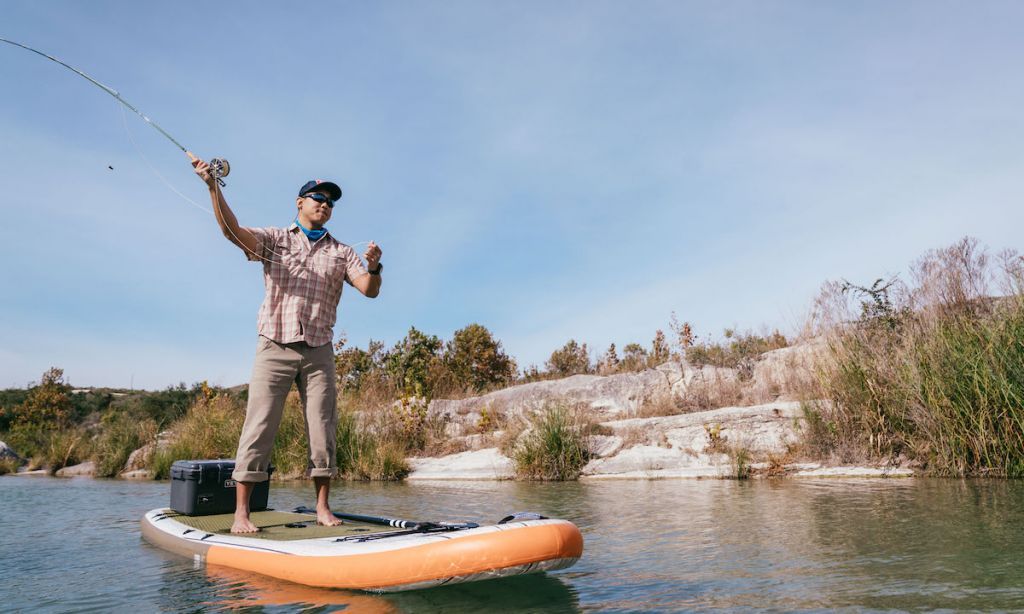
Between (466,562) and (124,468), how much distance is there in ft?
49.4

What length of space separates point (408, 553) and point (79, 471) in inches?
647

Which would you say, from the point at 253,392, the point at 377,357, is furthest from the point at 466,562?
the point at 377,357

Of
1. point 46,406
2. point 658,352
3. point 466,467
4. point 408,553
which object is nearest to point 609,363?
point 658,352

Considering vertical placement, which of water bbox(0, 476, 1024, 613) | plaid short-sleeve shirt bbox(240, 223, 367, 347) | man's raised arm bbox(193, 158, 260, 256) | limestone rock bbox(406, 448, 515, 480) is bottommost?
water bbox(0, 476, 1024, 613)

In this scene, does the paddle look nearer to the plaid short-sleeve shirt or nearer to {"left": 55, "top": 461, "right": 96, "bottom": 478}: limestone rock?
the plaid short-sleeve shirt

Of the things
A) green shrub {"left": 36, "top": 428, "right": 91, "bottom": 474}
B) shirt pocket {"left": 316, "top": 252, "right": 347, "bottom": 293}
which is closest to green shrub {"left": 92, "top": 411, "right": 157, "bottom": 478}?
green shrub {"left": 36, "top": 428, "right": 91, "bottom": 474}

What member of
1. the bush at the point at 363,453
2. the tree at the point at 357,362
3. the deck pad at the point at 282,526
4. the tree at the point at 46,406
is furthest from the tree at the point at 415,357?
the tree at the point at 46,406

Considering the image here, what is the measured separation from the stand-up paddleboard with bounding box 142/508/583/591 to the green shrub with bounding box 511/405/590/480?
644 cm

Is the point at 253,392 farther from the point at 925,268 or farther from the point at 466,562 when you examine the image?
the point at 925,268

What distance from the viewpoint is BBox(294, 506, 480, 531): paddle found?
13.4 feet

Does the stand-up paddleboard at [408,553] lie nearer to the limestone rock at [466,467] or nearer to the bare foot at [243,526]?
the bare foot at [243,526]

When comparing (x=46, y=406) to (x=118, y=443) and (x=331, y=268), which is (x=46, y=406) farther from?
(x=331, y=268)

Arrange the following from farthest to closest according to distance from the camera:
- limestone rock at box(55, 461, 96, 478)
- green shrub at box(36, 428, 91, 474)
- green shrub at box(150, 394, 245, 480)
A: green shrub at box(36, 428, 91, 474)
limestone rock at box(55, 461, 96, 478)
green shrub at box(150, 394, 245, 480)

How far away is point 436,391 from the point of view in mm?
17484
